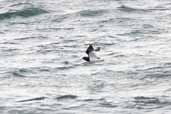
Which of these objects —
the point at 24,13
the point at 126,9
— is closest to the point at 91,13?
the point at 126,9

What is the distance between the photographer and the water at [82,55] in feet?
47.5

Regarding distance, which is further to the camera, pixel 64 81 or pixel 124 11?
pixel 124 11

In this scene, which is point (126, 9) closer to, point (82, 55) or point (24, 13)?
point (24, 13)

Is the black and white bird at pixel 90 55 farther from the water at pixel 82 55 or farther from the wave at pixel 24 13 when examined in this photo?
the wave at pixel 24 13

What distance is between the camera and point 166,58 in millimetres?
18016

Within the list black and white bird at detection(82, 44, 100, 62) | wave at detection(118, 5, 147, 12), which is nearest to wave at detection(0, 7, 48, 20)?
wave at detection(118, 5, 147, 12)

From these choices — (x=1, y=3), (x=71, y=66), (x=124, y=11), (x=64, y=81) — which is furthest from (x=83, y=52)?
(x=1, y=3)

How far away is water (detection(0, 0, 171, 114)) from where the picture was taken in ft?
47.5

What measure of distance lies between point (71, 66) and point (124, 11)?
7947 mm

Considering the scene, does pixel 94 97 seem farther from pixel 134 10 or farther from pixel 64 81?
pixel 134 10

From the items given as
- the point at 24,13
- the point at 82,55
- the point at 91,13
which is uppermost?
the point at 24,13

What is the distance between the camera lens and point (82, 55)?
1884 cm

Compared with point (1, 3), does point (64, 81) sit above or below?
below

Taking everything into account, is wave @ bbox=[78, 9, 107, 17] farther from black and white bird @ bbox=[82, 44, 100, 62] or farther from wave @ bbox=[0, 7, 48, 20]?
black and white bird @ bbox=[82, 44, 100, 62]
